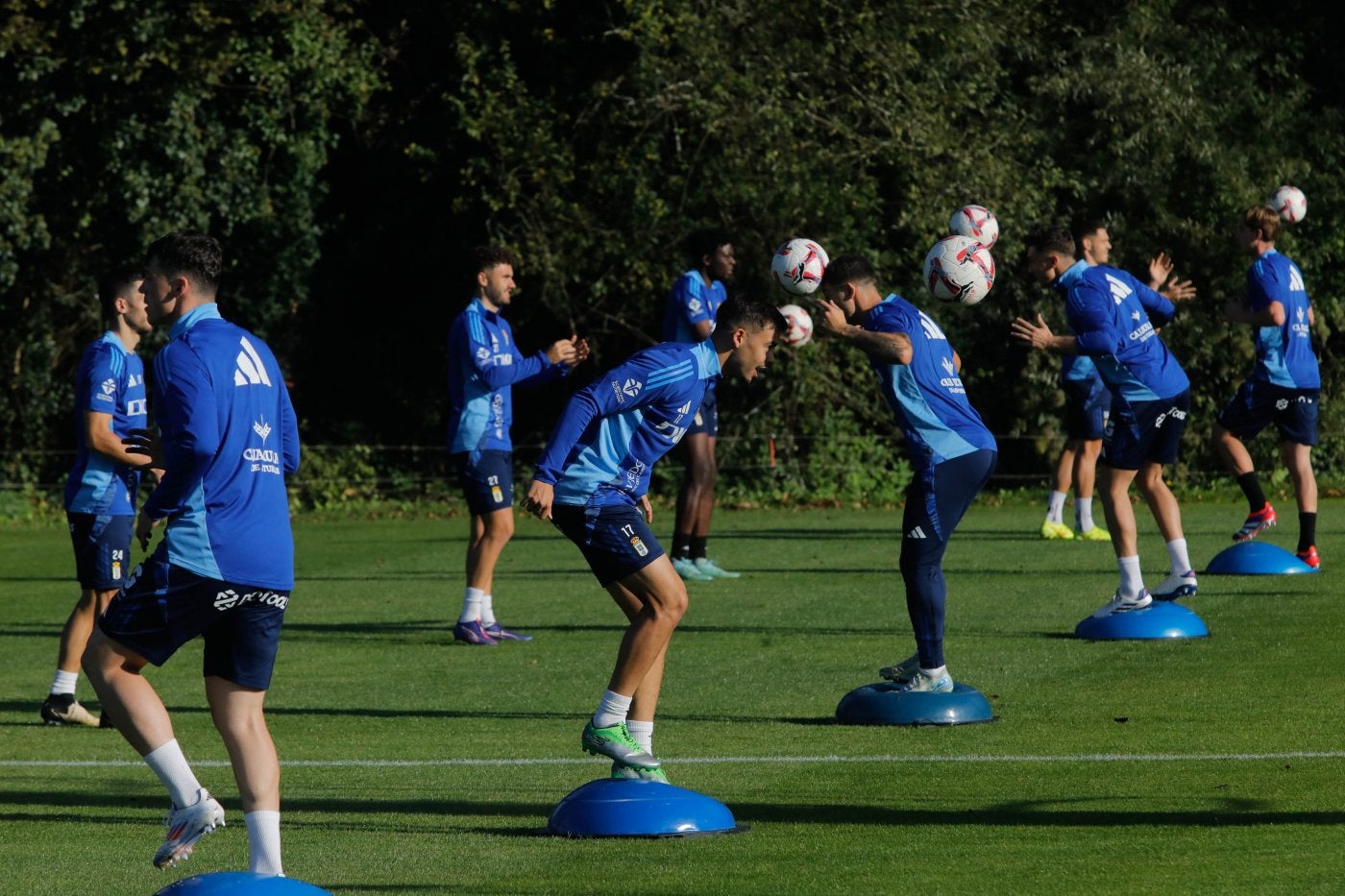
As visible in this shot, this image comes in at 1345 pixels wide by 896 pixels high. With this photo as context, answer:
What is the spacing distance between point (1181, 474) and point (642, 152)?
327 inches

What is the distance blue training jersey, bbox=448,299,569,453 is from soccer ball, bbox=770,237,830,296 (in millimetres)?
1526

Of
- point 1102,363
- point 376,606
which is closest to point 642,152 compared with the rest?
point 376,606

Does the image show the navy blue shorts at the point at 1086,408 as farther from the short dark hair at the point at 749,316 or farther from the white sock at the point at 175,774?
the white sock at the point at 175,774

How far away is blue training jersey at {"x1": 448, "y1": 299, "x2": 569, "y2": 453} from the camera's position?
11.7 metres

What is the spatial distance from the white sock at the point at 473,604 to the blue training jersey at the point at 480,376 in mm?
849

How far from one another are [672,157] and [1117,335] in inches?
595

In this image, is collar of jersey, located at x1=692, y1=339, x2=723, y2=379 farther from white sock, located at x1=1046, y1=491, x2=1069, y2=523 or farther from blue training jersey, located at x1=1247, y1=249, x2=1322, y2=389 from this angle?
white sock, located at x1=1046, y1=491, x2=1069, y2=523

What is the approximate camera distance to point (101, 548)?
30.4 feet

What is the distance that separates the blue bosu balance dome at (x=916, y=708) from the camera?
849cm

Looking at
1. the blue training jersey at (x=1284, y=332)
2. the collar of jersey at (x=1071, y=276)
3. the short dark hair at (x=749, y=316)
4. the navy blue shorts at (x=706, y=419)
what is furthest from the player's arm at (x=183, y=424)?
the blue training jersey at (x=1284, y=332)

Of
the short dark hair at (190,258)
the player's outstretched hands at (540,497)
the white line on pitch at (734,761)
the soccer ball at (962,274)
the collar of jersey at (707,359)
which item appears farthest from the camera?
the soccer ball at (962,274)

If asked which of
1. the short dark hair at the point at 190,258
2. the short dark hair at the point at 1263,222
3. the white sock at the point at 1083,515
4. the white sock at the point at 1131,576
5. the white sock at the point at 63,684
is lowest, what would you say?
the white sock at the point at 1083,515

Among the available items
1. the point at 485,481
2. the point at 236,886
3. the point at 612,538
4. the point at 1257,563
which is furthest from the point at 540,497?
the point at 1257,563

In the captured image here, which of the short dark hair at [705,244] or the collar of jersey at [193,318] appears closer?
the collar of jersey at [193,318]
